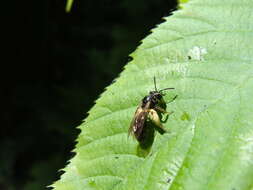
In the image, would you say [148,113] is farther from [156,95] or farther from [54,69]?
[54,69]

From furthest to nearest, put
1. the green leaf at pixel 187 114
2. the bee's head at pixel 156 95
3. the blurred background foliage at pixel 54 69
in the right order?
the blurred background foliage at pixel 54 69 < the bee's head at pixel 156 95 < the green leaf at pixel 187 114

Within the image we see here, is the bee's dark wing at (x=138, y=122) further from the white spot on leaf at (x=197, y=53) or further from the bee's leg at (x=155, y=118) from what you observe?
the white spot on leaf at (x=197, y=53)

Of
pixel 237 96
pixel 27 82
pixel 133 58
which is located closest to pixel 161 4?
pixel 27 82

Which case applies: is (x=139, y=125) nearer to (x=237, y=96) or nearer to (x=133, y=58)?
(x=133, y=58)

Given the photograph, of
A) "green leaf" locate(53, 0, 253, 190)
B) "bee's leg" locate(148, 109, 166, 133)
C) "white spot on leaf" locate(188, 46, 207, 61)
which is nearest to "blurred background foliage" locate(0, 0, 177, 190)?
"bee's leg" locate(148, 109, 166, 133)

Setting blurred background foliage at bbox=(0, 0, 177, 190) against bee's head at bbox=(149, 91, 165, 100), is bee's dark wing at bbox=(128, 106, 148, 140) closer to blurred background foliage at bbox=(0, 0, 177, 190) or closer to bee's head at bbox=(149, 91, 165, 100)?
bee's head at bbox=(149, 91, 165, 100)

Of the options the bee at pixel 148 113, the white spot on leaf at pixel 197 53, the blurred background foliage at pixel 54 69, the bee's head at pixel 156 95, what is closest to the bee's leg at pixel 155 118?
the bee at pixel 148 113
